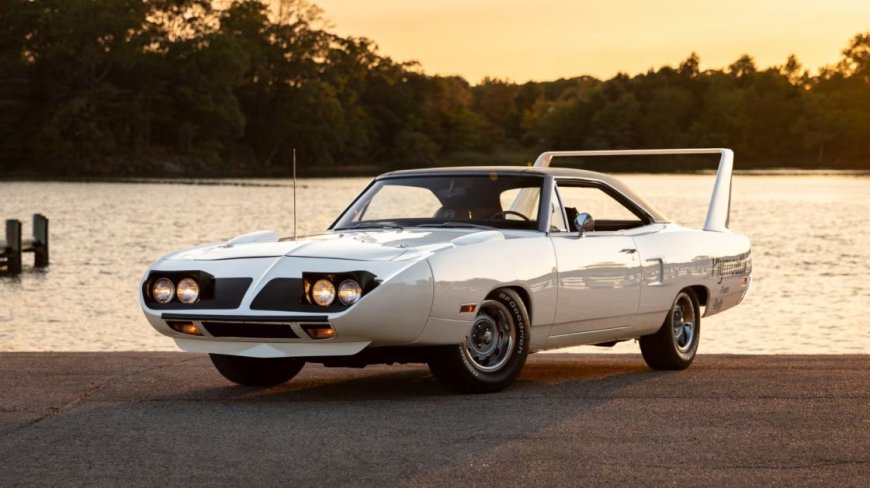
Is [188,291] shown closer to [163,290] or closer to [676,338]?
[163,290]

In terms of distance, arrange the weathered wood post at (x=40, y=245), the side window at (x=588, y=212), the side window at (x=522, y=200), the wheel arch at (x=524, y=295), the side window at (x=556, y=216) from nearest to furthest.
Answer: the wheel arch at (x=524, y=295) < the side window at (x=556, y=216) < the side window at (x=522, y=200) < the side window at (x=588, y=212) < the weathered wood post at (x=40, y=245)

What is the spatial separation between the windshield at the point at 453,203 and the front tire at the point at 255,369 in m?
1.06

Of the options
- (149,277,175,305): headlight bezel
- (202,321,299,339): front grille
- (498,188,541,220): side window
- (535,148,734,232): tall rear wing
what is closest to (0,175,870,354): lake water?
(535,148,734,232): tall rear wing

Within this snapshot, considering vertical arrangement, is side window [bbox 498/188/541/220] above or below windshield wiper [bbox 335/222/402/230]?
above

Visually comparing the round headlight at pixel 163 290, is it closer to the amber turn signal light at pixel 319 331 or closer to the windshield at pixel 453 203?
the amber turn signal light at pixel 319 331

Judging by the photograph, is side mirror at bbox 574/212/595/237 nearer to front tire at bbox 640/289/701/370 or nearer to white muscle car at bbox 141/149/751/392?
white muscle car at bbox 141/149/751/392

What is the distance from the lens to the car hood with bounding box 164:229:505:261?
26.8 ft

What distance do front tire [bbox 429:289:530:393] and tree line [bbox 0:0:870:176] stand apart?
395 ft

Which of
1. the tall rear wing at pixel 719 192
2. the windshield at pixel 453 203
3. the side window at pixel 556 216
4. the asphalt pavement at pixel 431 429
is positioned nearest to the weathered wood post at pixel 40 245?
the asphalt pavement at pixel 431 429

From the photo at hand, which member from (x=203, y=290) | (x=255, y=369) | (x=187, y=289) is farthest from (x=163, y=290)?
(x=255, y=369)

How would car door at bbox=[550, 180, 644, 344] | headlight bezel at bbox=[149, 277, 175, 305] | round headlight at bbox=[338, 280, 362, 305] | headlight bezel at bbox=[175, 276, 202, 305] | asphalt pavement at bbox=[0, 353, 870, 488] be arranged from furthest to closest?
1. car door at bbox=[550, 180, 644, 344]
2. headlight bezel at bbox=[149, 277, 175, 305]
3. headlight bezel at bbox=[175, 276, 202, 305]
4. round headlight at bbox=[338, 280, 362, 305]
5. asphalt pavement at bbox=[0, 353, 870, 488]

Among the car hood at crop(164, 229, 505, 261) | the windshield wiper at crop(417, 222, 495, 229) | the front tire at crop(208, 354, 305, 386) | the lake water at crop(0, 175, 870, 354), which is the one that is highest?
the windshield wiper at crop(417, 222, 495, 229)

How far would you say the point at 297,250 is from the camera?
329 inches

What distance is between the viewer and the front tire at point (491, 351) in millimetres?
8430
